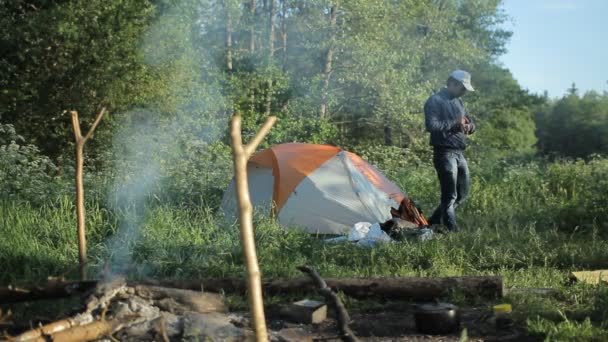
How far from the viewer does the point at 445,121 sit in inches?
296

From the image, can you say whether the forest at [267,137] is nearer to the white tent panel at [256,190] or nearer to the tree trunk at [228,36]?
the tree trunk at [228,36]

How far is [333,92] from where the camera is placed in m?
21.7

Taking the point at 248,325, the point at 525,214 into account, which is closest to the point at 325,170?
the point at 525,214

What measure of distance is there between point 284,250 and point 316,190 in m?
1.61

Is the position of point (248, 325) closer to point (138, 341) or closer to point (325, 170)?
point (138, 341)

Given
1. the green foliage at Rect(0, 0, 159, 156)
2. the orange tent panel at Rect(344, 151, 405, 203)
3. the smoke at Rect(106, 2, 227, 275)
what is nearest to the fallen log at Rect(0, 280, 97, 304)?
the orange tent panel at Rect(344, 151, 405, 203)

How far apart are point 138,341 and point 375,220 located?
4.70 meters

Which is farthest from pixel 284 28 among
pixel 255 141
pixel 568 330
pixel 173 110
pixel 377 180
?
pixel 255 141

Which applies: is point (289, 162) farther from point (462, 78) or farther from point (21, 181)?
point (21, 181)

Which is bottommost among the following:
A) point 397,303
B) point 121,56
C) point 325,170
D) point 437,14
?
point 397,303

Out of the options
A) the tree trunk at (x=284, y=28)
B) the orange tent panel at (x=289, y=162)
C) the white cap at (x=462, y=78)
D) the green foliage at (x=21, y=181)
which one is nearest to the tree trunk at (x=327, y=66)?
the tree trunk at (x=284, y=28)

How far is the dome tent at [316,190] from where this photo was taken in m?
8.02

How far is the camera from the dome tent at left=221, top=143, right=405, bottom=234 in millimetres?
8016

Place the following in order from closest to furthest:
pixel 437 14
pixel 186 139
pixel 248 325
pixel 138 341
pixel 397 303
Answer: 1. pixel 138 341
2. pixel 248 325
3. pixel 397 303
4. pixel 186 139
5. pixel 437 14
